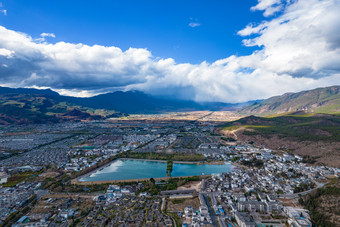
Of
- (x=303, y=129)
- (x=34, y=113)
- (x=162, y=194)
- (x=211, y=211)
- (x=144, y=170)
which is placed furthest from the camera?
(x=34, y=113)

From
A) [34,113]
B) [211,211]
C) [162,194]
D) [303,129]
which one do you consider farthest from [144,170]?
[34,113]

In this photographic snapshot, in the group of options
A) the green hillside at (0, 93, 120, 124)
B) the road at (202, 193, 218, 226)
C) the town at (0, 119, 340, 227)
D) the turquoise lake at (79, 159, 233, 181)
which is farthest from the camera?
the green hillside at (0, 93, 120, 124)

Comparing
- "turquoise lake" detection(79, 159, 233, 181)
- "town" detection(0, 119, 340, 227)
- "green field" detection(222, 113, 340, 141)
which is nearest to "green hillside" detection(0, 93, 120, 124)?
"town" detection(0, 119, 340, 227)

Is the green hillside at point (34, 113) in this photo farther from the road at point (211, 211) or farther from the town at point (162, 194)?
the road at point (211, 211)

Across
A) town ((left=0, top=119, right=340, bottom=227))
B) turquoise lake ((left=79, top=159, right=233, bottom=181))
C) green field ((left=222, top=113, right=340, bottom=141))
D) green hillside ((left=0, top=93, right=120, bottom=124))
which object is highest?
green hillside ((left=0, top=93, right=120, bottom=124))

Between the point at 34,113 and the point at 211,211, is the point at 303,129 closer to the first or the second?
the point at 211,211

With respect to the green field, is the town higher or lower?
lower

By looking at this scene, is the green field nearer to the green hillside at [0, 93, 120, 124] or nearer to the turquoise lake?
the turquoise lake

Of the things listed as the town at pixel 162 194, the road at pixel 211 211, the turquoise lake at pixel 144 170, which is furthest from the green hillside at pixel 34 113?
the road at pixel 211 211

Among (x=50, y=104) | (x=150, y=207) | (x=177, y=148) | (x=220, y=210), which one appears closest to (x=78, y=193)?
(x=150, y=207)

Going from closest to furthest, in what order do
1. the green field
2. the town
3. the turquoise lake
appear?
the town < the turquoise lake < the green field
